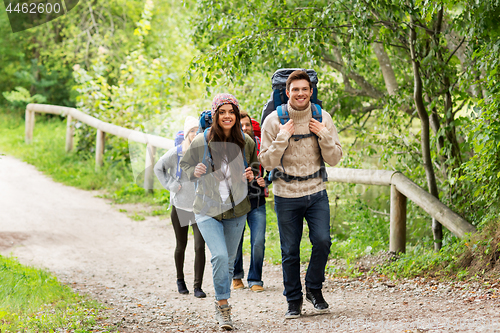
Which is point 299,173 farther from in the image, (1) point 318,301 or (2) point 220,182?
(1) point 318,301

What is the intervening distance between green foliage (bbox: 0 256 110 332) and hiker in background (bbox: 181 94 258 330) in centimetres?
94

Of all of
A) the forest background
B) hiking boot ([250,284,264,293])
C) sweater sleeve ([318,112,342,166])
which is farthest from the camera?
hiking boot ([250,284,264,293])

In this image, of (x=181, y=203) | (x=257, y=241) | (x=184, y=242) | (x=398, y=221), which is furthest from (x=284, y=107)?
(x=398, y=221)

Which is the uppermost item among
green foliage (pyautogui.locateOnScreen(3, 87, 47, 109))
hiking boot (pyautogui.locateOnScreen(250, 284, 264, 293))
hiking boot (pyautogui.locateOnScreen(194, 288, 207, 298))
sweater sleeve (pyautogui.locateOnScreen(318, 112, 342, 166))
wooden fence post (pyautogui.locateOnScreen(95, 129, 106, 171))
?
green foliage (pyautogui.locateOnScreen(3, 87, 47, 109))

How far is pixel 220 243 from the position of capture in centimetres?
385

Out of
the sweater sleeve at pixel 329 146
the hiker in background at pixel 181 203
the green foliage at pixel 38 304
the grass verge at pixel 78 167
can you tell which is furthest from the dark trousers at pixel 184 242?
the grass verge at pixel 78 167

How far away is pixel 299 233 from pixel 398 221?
1.95m

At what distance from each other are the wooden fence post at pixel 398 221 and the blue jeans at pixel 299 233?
182 centimetres

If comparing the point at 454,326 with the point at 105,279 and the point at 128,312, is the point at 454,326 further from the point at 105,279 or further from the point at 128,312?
the point at 105,279

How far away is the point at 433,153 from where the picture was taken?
20.7 ft

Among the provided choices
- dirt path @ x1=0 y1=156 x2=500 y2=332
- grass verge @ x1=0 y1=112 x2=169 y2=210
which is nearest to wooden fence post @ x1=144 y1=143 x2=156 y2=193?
grass verge @ x1=0 y1=112 x2=169 y2=210

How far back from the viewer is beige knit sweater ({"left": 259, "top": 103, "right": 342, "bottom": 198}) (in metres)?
3.77

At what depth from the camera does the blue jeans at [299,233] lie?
12.6 feet

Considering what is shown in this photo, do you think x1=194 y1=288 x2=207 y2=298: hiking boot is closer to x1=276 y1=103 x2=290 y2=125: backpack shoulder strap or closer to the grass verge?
x1=276 y1=103 x2=290 y2=125: backpack shoulder strap
